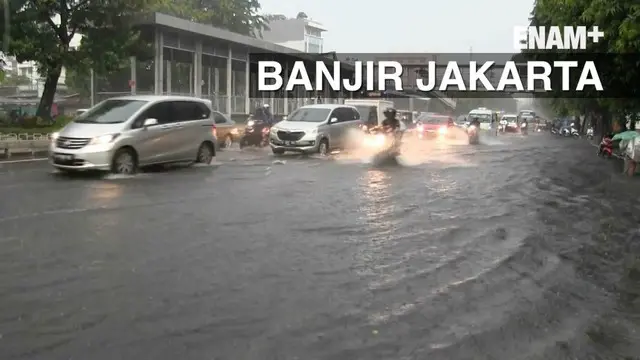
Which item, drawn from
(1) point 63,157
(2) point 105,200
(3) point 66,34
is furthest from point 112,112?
(3) point 66,34

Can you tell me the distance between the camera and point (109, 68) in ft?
88.9

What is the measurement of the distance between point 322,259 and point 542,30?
2123 cm

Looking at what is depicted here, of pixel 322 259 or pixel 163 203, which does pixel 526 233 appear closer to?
pixel 322 259

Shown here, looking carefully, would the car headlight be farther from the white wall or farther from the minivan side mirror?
the white wall

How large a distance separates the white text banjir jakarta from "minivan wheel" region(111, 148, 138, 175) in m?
15.0

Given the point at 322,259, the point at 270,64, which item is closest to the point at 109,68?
the point at 270,64

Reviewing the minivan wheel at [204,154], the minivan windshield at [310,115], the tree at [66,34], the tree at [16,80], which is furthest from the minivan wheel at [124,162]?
the tree at [16,80]

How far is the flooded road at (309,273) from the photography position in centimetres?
471

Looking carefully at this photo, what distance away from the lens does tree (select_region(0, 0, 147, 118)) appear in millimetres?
24734

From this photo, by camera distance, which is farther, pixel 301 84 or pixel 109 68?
pixel 301 84

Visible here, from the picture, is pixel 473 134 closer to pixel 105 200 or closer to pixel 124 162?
pixel 124 162

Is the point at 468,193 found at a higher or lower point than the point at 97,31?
lower

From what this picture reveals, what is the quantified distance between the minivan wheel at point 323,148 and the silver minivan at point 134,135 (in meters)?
5.33

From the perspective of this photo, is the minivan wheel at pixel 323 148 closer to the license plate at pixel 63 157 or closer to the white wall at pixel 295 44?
the license plate at pixel 63 157
